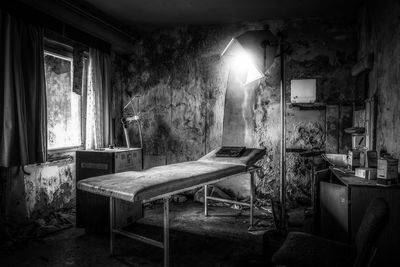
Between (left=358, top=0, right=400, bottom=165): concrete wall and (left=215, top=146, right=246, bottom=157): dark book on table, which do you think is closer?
(left=358, top=0, right=400, bottom=165): concrete wall

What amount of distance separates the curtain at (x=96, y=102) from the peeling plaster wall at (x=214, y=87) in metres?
0.58

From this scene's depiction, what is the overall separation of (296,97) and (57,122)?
3.77m

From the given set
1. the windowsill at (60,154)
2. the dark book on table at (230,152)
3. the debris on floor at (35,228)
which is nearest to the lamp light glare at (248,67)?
the dark book on table at (230,152)

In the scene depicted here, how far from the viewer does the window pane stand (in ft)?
14.4

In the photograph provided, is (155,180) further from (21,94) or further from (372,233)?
(21,94)

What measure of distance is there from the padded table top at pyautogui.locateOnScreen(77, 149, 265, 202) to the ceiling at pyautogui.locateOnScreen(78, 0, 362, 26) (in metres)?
2.37

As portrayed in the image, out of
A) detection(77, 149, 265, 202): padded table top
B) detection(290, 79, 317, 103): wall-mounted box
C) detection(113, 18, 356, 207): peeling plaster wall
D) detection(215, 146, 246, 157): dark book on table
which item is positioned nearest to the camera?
detection(77, 149, 265, 202): padded table top

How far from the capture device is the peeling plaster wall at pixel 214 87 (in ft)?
15.2

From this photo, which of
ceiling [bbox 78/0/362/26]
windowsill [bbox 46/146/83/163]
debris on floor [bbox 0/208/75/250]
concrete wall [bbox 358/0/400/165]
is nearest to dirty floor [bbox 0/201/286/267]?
debris on floor [bbox 0/208/75/250]

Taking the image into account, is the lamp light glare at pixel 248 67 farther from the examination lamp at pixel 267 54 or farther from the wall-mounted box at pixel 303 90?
the wall-mounted box at pixel 303 90

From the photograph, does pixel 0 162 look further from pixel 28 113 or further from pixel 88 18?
pixel 88 18

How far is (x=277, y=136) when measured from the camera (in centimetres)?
482

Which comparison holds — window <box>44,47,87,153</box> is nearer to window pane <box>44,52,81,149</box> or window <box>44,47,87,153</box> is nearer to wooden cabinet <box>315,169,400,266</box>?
window pane <box>44,52,81,149</box>

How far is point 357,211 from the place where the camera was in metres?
2.51
